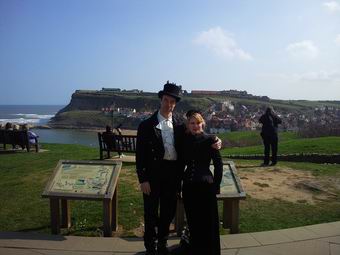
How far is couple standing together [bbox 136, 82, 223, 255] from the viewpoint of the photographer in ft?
15.5

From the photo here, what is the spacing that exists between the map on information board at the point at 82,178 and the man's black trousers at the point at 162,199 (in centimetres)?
103

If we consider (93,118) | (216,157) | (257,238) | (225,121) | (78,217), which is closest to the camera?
(216,157)

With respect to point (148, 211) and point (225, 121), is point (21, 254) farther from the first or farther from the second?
point (225, 121)

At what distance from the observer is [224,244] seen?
18.0ft

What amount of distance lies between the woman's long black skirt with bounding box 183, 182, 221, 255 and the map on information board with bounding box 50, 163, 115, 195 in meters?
1.58

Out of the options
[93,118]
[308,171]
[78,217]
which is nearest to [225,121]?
[308,171]

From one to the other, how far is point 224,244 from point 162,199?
107cm

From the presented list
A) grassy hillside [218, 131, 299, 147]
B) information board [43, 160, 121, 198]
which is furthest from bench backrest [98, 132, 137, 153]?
grassy hillside [218, 131, 299, 147]

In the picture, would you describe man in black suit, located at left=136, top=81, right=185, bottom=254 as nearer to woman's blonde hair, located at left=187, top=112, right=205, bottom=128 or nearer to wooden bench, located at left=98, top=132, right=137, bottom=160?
woman's blonde hair, located at left=187, top=112, right=205, bottom=128

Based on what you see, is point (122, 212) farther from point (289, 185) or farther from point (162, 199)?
point (289, 185)

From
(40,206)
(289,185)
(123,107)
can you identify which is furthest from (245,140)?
(123,107)

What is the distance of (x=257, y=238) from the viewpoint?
5691 millimetres

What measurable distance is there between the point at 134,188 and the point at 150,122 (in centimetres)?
386

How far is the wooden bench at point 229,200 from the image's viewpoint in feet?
19.2
